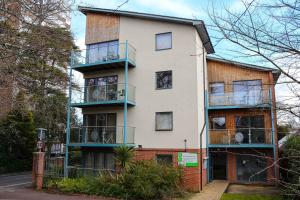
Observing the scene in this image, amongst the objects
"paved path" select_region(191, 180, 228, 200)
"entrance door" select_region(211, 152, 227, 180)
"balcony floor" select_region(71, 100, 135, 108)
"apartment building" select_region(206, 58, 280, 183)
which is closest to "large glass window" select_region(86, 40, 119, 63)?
"balcony floor" select_region(71, 100, 135, 108)

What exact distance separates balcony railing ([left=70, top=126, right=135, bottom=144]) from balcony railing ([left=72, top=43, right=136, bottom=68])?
4487 millimetres

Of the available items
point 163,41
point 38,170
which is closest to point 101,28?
point 163,41

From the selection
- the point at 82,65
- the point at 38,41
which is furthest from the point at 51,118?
the point at 38,41

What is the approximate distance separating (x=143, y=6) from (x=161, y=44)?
16.2 meters

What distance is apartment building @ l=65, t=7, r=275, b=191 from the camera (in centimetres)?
1858

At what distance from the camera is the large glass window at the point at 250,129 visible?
20.0 metres

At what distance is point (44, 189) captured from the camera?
1767 centimetres

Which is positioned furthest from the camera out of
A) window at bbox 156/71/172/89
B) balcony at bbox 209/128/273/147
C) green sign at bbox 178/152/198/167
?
balcony at bbox 209/128/273/147

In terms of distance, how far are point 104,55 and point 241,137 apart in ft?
36.4

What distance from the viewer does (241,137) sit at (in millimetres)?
20125

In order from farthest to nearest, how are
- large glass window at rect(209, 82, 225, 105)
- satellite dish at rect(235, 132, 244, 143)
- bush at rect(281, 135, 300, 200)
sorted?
large glass window at rect(209, 82, 225, 105) < satellite dish at rect(235, 132, 244, 143) < bush at rect(281, 135, 300, 200)

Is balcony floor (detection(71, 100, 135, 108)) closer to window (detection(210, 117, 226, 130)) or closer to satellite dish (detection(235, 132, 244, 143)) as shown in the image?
window (detection(210, 117, 226, 130))

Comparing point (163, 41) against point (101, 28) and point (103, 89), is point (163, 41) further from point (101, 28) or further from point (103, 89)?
point (103, 89)

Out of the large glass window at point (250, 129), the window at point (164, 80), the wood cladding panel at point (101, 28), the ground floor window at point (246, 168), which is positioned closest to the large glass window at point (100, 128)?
the window at point (164, 80)
